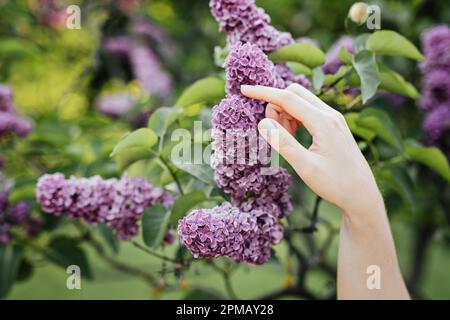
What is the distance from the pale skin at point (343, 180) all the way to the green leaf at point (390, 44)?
30 cm

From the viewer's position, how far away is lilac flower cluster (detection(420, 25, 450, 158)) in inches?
66.8

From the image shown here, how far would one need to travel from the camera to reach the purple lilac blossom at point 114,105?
242 cm

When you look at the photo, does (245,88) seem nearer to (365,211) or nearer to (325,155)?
(325,155)

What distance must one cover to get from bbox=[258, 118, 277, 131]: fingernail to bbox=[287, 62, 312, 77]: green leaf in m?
0.32

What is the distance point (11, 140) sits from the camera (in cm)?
181

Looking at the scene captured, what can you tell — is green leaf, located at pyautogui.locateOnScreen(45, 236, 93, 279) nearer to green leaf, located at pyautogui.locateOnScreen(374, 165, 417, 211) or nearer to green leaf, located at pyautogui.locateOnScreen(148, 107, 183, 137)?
green leaf, located at pyautogui.locateOnScreen(148, 107, 183, 137)

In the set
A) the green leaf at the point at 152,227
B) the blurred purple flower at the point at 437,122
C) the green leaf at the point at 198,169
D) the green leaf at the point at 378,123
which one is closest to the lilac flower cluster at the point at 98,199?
the green leaf at the point at 152,227

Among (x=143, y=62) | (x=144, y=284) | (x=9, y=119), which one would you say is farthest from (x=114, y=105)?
(x=144, y=284)

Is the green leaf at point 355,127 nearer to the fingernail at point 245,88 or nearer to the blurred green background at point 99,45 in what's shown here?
the fingernail at point 245,88

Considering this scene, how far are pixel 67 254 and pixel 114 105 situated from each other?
861 millimetres

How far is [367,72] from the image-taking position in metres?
1.17

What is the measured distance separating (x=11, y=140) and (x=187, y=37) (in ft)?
4.07
